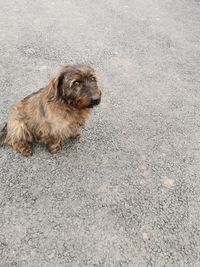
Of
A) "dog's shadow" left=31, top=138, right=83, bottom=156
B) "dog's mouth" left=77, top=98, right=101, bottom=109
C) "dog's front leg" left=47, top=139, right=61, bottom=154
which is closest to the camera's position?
"dog's mouth" left=77, top=98, right=101, bottom=109

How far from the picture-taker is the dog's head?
3.88 m

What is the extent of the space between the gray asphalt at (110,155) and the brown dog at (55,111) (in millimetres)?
256

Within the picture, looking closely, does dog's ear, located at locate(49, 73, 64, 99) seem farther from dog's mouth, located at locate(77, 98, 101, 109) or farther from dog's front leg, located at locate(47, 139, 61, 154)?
dog's front leg, located at locate(47, 139, 61, 154)

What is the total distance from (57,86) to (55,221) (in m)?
1.59

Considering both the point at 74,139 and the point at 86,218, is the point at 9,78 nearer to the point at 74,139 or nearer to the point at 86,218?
the point at 74,139

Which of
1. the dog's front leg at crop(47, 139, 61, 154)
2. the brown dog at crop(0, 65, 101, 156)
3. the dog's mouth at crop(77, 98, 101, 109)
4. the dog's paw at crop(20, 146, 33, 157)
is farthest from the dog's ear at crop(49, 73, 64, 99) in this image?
the dog's paw at crop(20, 146, 33, 157)

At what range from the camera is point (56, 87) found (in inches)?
156

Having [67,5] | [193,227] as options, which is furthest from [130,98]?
[67,5]

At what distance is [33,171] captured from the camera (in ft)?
14.7

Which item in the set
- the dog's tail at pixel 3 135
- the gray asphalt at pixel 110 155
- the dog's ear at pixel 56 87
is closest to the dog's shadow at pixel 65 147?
the gray asphalt at pixel 110 155

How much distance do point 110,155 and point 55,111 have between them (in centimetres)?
109

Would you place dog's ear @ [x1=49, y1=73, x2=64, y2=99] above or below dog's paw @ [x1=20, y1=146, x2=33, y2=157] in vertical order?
above

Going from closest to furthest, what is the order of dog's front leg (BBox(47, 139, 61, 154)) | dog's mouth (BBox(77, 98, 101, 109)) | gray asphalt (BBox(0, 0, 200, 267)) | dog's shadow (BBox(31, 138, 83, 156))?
gray asphalt (BBox(0, 0, 200, 267)) < dog's mouth (BBox(77, 98, 101, 109)) < dog's front leg (BBox(47, 139, 61, 154)) < dog's shadow (BBox(31, 138, 83, 156))

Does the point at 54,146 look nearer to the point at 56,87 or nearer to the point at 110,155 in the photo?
the point at 110,155
